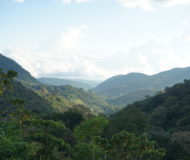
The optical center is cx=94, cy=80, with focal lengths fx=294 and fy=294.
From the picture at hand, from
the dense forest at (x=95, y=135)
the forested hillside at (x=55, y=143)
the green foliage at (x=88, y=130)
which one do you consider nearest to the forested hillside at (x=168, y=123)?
the dense forest at (x=95, y=135)

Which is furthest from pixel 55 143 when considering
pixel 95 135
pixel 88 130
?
pixel 88 130

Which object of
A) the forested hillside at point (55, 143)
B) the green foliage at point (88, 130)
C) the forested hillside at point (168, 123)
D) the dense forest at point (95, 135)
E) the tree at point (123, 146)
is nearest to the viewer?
the forested hillside at point (55, 143)

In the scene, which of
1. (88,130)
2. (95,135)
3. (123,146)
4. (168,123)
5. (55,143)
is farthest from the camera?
(168,123)

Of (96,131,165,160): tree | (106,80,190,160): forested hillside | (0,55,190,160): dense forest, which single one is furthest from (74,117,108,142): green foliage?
(96,131,165,160): tree

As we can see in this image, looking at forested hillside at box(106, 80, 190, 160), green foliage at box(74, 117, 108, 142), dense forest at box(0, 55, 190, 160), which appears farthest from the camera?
forested hillside at box(106, 80, 190, 160)

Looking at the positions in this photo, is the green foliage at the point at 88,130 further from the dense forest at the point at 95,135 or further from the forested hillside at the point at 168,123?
the forested hillside at the point at 168,123

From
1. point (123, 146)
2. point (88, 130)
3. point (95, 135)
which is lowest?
point (95, 135)

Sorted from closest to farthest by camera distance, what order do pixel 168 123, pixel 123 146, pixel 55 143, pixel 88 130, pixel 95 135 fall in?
pixel 55 143 < pixel 123 146 < pixel 95 135 < pixel 88 130 < pixel 168 123

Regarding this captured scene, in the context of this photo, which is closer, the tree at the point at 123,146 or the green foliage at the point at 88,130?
the tree at the point at 123,146

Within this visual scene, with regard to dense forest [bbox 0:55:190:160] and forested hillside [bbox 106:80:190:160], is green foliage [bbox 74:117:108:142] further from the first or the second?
forested hillside [bbox 106:80:190:160]

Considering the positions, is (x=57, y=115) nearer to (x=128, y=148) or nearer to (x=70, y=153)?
(x=70, y=153)

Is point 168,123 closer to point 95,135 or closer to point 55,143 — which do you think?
point 95,135

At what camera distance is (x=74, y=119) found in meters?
103

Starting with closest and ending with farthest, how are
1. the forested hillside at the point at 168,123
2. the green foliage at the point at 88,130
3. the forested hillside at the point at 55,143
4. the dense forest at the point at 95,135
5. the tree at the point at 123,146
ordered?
the forested hillside at the point at 55,143
the dense forest at the point at 95,135
the tree at the point at 123,146
the green foliage at the point at 88,130
the forested hillside at the point at 168,123
